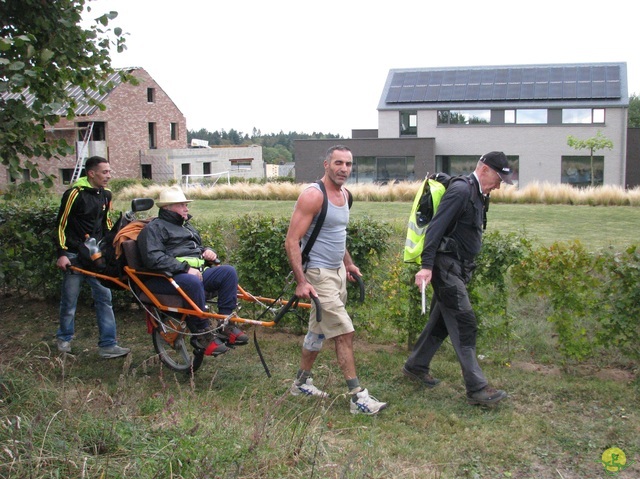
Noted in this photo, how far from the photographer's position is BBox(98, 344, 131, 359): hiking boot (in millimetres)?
7230

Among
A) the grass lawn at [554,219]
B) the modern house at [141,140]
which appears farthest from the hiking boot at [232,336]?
the modern house at [141,140]

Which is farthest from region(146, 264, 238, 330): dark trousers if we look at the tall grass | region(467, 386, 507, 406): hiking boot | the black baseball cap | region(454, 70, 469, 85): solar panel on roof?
region(454, 70, 469, 85): solar panel on roof

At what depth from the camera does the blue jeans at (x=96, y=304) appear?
7.32m

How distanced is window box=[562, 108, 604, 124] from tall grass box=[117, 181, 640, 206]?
17682mm

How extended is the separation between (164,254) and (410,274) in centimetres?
244

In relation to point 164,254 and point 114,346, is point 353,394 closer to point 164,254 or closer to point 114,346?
point 164,254

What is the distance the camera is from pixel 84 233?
720cm

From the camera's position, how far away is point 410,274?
703cm

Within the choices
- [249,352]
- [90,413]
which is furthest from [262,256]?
[90,413]

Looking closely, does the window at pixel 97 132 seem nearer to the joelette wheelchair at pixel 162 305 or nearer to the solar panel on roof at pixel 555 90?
the solar panel on roof at pixel 555 90

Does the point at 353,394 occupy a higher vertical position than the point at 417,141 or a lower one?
lower

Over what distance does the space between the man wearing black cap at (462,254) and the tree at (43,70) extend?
3.62m

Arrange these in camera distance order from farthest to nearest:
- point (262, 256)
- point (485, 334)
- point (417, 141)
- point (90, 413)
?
point (417, 141), point (262, 256), point (485, 334), point (90, 413)

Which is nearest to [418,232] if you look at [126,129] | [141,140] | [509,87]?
[509,87]
